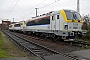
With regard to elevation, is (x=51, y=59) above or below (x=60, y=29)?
below

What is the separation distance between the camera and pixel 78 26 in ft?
56.4

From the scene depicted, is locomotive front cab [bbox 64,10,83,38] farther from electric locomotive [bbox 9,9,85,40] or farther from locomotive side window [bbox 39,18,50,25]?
locomotive side window [bbox 39,18,50,25]

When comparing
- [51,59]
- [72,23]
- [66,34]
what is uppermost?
[72,23]

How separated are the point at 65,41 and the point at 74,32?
199 cm

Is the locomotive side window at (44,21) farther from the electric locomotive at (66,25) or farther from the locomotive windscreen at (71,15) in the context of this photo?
the locomotive windscreen at (71,15)

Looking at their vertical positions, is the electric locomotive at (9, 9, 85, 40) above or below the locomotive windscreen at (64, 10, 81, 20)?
below

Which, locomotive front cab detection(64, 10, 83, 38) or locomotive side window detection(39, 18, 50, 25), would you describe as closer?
locomotive front cab detection(64, 10, 83, 38)

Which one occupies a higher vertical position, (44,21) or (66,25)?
(44,21)

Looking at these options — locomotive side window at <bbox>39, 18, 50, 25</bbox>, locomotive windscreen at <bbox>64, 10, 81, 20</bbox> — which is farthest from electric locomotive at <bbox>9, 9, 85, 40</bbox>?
locomotive side window at <bbox>39, 18, 50, 25</bbox>

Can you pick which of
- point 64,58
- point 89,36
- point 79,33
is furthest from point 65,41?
point 64,58

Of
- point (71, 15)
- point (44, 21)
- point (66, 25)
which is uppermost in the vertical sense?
point (71, 15)

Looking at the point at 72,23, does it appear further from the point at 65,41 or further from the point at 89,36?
the point at 89,36

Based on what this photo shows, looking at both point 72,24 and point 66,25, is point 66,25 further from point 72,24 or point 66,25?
point 72,24

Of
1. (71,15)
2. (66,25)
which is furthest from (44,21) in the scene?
(66,25)
